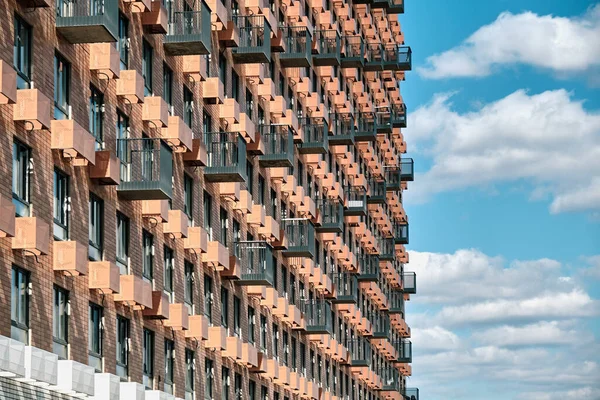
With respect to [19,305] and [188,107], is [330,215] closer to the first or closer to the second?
[188,107]

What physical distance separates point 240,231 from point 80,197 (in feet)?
64.8

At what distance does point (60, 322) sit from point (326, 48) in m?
41.2

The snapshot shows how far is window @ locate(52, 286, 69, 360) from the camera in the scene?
37.7 m

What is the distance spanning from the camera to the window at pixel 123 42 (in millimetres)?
44091

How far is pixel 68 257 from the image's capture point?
124 feet

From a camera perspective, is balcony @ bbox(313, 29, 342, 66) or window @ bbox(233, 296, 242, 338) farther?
balcony @ bbox(313, 29, 342, 66)

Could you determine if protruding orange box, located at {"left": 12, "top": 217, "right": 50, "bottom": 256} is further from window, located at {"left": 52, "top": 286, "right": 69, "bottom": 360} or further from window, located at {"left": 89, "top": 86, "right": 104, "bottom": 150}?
window, located at {"left": 89, "top": 86, "right": 104, "bottom": 150}

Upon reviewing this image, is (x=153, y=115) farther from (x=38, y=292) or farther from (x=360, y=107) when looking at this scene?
(x=360, y=107)

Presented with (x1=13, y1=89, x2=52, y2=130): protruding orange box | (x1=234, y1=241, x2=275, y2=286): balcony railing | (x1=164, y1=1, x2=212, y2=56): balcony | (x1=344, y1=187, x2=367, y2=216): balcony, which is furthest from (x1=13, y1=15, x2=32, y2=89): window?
(x1=344, y1=187, x2=367, y2=216): balcony

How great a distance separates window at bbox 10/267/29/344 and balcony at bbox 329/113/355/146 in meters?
44.3

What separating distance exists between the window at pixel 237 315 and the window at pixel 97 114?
16.9 metres

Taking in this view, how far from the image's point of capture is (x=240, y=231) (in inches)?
2335

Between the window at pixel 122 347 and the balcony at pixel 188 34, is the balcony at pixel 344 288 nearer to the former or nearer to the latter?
the balcony at pixel 188 34

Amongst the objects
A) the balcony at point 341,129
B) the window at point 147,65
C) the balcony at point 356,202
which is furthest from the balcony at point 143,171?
the balcony at point 356,202
